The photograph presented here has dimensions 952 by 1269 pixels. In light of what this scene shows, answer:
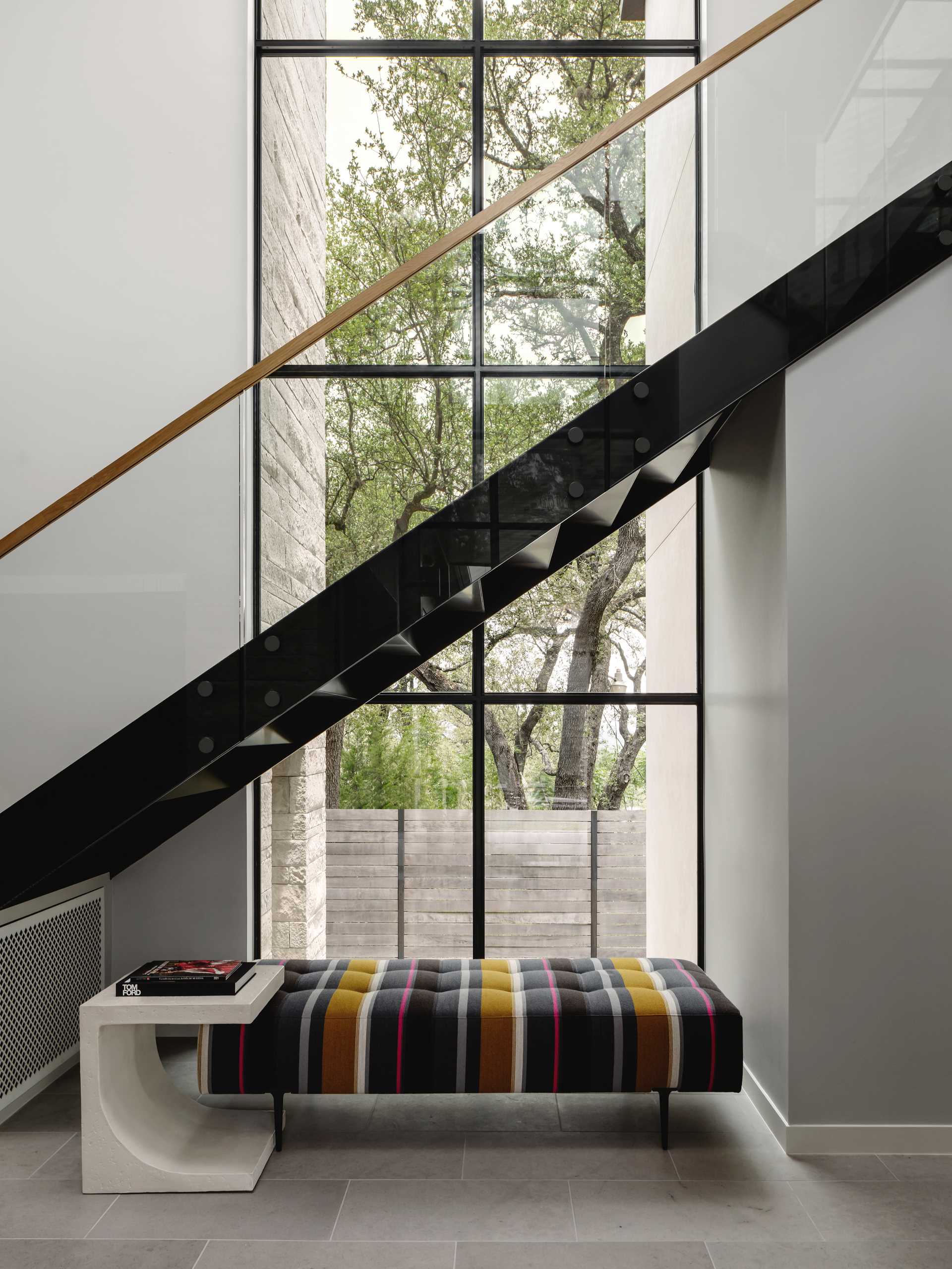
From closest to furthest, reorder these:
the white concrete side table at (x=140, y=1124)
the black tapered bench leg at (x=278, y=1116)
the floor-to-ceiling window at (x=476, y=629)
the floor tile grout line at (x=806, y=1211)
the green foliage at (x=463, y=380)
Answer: the floor tile grout line at (x=806, y=1211) < the white concrete side table at (x=140, y=1124) < the black tapered bench leg at (x=278, y=1116) < the green foliage at (x=463, y=380) < the floor-to-ceiling window at (x=476, y=629)

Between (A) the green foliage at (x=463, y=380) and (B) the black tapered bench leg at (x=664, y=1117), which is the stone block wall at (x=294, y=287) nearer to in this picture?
(A) the green foliage at (x=463, y=380)

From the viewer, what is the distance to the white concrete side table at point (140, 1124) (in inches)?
111

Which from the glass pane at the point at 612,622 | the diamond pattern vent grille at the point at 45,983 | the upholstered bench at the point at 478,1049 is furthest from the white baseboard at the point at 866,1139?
the diamond pattern vent grille at the point at 45,983

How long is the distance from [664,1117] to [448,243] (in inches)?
118

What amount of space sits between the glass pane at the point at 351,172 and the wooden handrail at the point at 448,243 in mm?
1399

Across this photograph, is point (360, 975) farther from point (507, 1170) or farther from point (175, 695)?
point (175, 695)

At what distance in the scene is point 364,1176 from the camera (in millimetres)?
2926

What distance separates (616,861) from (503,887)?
55 cm

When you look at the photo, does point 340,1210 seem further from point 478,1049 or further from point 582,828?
point 582,828

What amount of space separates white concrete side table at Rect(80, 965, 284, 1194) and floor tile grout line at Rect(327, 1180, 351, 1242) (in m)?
0.28

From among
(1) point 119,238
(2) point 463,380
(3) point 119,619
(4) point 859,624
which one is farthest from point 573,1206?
(1) point 119,238

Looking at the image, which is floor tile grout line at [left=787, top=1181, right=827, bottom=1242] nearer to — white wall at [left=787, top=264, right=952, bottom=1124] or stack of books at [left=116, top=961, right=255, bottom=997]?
white wall at [left=787, top=264, right=952, bottom=1124]

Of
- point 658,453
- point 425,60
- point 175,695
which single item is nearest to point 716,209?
point 658,453

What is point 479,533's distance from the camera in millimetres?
3031
